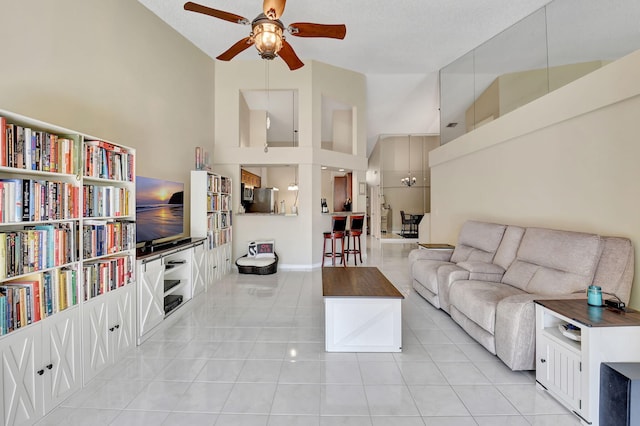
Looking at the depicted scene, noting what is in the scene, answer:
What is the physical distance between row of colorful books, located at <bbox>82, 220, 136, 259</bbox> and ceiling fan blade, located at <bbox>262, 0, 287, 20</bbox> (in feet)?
7.77

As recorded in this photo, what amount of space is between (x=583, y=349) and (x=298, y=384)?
1.85 meters

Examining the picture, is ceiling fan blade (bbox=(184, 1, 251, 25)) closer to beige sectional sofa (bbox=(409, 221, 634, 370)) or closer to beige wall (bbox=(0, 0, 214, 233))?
beige wall (bbox=(0, 0, 214, 233))

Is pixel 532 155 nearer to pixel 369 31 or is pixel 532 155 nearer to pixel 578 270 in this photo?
pixel 578 270

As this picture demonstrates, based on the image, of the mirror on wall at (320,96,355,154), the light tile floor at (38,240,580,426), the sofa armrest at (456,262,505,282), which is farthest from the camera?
the mirror on wall at (320,96,355,154)

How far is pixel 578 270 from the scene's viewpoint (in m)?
2.46

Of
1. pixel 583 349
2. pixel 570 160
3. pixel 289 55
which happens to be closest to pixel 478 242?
pixel 570 160

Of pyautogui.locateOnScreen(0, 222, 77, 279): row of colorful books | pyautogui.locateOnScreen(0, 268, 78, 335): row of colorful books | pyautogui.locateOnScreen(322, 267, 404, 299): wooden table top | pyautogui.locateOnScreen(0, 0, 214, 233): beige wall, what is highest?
pyautogui.locateOnScreen(0, 0, 214, 233): beige wall

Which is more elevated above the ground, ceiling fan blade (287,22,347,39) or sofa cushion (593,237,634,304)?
ceiling fan blade (287,22,347,39)

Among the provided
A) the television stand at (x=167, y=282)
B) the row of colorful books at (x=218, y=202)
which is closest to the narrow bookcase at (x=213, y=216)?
the row of colorful books at (x=218, y=202)

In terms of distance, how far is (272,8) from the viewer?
275cm

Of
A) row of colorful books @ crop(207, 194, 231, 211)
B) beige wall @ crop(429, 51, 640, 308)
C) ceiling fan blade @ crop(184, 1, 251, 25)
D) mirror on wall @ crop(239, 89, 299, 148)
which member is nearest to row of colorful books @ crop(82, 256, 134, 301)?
row of colorful books @ crop(207, 194, 231, 211)

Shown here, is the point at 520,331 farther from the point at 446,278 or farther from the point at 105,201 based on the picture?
the point at 105,201

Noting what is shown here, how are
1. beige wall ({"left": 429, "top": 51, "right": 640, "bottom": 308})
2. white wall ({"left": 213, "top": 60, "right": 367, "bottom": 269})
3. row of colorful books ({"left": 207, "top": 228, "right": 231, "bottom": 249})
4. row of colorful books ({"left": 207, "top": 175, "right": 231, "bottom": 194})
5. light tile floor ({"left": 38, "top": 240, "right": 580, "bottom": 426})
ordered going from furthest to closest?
white wall ({"left": 213, "top": 60, "right": 367, "bottom": 269}) → row of colorful books ({"left": 207, "top": 175, "right": 231, "bottom": 194}) → row of colorful books ({"left": 207, "top": 228, "right": 231, "bottom": 249}) → beige wall ({"left": 429, "top": 51, "right": 640, "bottom": 308}) → light tile floor ({"left": 38, "top": 240, "right": 580, "bottom": 426})

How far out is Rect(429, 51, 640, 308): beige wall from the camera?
2.47 m
